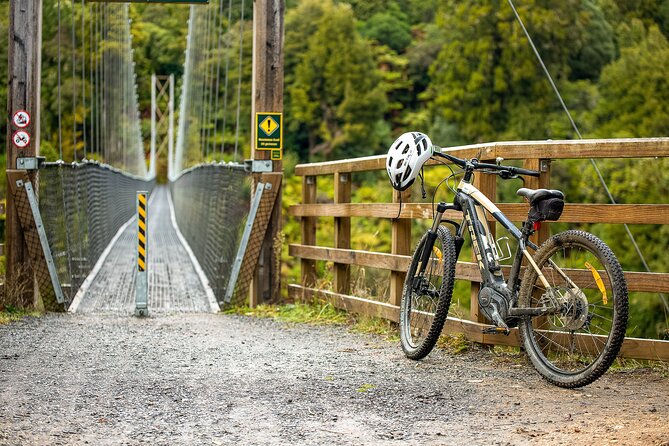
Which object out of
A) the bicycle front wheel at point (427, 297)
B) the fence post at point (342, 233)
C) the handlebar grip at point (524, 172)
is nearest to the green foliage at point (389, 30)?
the fence post at point (342, 233)

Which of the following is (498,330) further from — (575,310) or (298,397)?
(298,397)

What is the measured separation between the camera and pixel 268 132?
333 inches

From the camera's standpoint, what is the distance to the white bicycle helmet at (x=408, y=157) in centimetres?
525

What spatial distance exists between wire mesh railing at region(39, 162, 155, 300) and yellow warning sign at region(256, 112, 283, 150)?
177cm

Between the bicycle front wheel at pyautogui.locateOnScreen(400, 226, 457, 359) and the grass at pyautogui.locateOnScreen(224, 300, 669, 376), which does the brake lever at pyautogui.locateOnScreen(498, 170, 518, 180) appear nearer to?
the bicycle front wheel at pyautogui.locateOnScreen(400, 226, 457, 359)

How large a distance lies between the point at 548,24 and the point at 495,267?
33.3 meters

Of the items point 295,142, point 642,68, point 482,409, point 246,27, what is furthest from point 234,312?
point 295,142

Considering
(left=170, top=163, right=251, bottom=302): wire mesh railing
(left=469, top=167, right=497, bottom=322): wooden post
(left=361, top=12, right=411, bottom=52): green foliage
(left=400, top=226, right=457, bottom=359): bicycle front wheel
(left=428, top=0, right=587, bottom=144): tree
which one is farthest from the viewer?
(left=361, top=12, right=411, bottom=52): green foliage

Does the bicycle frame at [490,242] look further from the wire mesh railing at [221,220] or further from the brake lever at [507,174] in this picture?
the wire mesh railing at [221,220]

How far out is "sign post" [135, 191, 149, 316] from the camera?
8.08m

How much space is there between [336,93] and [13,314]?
162ft

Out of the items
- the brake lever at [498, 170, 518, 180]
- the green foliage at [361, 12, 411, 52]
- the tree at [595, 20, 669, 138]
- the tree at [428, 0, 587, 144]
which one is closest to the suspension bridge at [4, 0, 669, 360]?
the brake lever at [498, 170, 518, 180]

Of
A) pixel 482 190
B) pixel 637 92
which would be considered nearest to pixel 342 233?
pixel 482 190

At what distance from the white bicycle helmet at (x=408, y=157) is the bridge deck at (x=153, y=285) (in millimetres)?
3670
